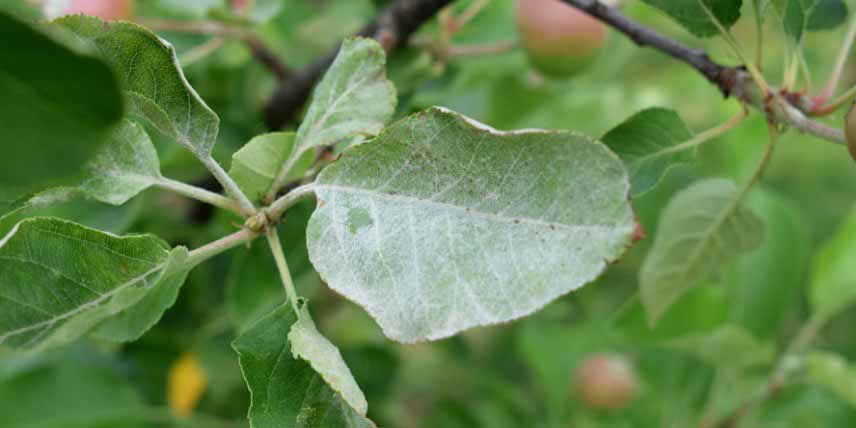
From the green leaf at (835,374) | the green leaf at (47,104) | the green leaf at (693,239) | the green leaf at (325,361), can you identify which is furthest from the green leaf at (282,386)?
the green leaf at (835,374)

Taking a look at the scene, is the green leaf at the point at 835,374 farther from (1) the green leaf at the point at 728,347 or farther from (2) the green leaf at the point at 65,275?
(2) the green leaf at the point at 65,275

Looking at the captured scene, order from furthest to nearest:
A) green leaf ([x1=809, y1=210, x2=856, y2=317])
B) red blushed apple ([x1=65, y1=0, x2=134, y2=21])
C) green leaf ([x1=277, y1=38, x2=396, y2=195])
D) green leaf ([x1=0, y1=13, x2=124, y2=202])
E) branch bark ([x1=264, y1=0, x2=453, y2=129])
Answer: green leaf ([x1=809, y1=210, x2=856, y2=317])
red blushed apple ([x1=65, y1=0, x2=134, y2=21])
branch bark ([x1=264, y1=0, x2=453, y2=129])
green leaf ([x1=277, y1=38, x2=396, y2=195])
green leaf ([x1=0, y1=13, x2=124, y2=202])

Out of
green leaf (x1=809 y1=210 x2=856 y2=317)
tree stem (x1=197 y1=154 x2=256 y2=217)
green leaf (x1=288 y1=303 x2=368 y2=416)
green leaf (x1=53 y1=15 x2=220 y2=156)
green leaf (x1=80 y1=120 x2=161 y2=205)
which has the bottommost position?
green leaf (x1=809 y1=210 x2=856 y2=317)

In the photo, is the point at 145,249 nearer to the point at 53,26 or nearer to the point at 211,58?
the point at 53,26

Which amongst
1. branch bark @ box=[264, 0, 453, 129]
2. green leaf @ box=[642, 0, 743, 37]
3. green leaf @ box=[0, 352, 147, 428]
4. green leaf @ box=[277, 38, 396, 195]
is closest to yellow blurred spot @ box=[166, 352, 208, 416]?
green leaf @ box=[0, 352, 147, 428]

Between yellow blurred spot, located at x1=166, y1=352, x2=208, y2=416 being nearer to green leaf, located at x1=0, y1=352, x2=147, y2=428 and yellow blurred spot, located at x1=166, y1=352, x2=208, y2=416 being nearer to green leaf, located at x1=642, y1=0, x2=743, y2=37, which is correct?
green leaf, located at x1=0, y1=352, x2=147, y2=428
